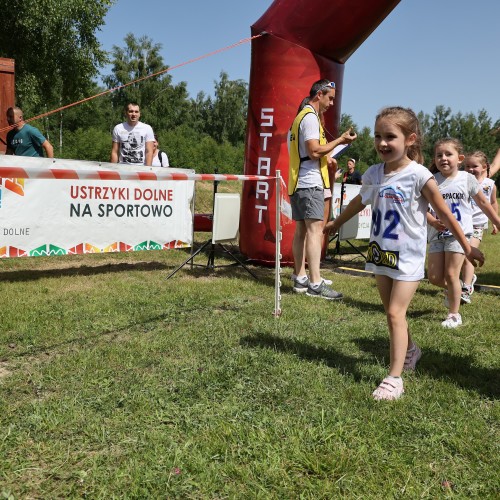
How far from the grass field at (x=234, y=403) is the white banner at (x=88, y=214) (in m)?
1.26

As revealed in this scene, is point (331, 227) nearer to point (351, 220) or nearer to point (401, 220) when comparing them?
point (401, 220)

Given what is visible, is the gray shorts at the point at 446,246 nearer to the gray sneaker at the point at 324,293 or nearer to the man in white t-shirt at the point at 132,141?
the gray sneaker at the point at 324,293

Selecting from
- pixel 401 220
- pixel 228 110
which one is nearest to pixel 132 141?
pixel 401 220

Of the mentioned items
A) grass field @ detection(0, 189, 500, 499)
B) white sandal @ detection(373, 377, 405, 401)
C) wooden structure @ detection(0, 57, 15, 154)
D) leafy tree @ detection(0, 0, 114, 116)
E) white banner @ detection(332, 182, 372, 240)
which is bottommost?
grass field @ detection(0, 189, 500, 499)

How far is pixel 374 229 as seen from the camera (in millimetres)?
3178

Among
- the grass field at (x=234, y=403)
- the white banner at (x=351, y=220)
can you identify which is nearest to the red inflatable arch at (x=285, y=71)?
the grass field at (x=234, y=403)

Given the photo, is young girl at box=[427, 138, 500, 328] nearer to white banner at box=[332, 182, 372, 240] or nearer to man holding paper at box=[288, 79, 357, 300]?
man holding paper at box=[288, 79, 357, 300]

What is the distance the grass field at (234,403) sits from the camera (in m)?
2.13

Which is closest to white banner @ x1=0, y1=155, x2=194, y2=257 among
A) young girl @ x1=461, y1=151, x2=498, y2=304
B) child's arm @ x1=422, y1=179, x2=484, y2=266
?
young girl @ x1=461, y1=151, x2=498, y2=304

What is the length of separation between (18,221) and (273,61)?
393cm

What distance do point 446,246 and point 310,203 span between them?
4.96 ft

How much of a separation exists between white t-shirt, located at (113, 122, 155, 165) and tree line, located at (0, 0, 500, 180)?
2.91 feet

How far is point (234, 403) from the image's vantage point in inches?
110

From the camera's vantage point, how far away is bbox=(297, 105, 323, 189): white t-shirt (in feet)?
18.1
